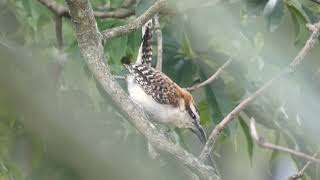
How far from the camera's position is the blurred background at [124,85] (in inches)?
109

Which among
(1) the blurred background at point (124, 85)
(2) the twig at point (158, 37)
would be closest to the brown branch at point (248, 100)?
(1) the blurred background at point (124, 85)

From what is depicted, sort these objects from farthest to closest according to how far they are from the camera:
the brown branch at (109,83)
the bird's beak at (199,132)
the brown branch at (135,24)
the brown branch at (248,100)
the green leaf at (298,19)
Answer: the bird's beak at (199,132), the green leaf at (298,19), the brown branch at (135,24), the brown branch at (109,83), the brown branch at (248,100)

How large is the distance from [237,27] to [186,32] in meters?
0.33

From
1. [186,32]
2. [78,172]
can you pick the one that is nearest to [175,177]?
[78,172]

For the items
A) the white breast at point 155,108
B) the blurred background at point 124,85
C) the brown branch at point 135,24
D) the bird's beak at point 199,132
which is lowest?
Result: the bird's beak at point 199,132

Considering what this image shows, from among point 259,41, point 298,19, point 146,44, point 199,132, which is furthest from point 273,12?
point 199,132

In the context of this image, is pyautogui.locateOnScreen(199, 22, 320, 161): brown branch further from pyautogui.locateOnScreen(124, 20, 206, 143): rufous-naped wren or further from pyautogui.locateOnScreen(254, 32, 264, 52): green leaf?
pyautogui.locateOnScreen(124, 20, 206, 143): rufous-naped wren

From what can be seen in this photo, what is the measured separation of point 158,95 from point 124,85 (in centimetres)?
23

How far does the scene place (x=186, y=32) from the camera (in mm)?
3855

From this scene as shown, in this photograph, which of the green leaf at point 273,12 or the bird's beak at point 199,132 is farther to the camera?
the bird's beak at point 199,132

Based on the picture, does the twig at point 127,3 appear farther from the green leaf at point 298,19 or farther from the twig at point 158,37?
the green leaf at point 298,19

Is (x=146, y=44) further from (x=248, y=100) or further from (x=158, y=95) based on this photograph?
(x=248, y=100)

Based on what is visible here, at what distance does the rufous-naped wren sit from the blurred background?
93 mm

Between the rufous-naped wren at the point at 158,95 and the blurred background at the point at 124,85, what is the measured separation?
0.31 ft
